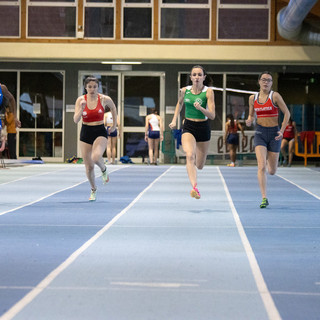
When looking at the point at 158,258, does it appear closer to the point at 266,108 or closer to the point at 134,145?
the point at 266,108

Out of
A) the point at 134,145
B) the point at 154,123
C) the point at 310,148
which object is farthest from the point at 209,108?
the point at 134,145

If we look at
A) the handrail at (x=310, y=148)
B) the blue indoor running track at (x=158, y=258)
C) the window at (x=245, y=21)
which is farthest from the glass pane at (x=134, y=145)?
the blue indoor running track at (x=158, y=258)

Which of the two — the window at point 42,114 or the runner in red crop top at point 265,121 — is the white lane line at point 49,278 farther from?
the window at point 42,114

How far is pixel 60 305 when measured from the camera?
4.53 m

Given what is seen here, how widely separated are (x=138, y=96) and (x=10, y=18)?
18.1 ft

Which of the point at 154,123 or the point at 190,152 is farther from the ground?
the point at 154,123

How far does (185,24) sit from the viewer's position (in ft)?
91.8

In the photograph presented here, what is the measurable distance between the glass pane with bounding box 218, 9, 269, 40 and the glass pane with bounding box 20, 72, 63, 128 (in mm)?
6417

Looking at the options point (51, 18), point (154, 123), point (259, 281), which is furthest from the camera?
point (51, 18)

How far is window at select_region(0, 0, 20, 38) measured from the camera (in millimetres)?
28156

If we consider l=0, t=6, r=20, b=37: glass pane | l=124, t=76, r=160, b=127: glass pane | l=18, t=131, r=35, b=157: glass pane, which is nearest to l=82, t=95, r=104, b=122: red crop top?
l=124, t=76, r=160, b=127: glass pane

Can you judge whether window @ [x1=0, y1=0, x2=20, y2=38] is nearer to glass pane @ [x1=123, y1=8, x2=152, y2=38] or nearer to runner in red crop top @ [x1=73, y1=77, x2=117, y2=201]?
glass pane @ [x1=123, y1=8, x2=152, y2=38]

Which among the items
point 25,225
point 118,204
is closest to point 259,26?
point 118,204

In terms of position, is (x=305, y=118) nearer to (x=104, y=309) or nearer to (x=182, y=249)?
(x=182, y=249)
